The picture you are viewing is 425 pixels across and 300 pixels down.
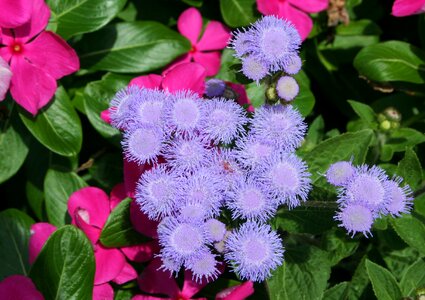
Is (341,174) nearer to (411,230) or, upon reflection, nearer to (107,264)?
(411,230)

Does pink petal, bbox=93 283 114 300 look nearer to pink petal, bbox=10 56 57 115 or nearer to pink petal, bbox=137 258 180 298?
pink petal, bbox=137 258 180 298

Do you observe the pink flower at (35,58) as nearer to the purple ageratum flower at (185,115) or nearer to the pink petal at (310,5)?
the purple ageratum flower at (185,115)

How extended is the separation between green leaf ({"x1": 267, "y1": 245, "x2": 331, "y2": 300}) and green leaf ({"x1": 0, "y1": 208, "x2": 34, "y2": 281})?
75cm

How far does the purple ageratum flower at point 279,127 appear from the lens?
51.3 inches

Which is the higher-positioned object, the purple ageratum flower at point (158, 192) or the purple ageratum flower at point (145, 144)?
the purple ageratum flower at point (145, 144)

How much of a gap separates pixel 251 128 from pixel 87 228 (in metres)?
0.55

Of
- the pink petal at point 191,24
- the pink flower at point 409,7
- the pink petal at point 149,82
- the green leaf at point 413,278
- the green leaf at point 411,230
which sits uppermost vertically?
the pink flower at point 409,7

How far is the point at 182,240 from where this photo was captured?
1246 mm

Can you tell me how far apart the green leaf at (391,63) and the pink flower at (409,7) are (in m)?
0.21

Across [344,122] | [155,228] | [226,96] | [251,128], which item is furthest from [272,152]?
[344,122]

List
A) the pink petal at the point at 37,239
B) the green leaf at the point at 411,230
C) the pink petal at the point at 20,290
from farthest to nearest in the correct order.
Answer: the pink petal at the point at 37,239, the green leaf at the point at 411,230, the pink petal at the point at 20,290

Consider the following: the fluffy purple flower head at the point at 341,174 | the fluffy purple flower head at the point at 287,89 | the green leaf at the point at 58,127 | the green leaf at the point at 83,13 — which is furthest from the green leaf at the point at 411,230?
the green leaf at the point at 83,13

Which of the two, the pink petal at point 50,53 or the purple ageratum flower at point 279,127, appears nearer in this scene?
the purple ageratum flower at point 279,127

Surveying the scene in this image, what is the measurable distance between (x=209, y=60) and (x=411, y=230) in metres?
0.88
